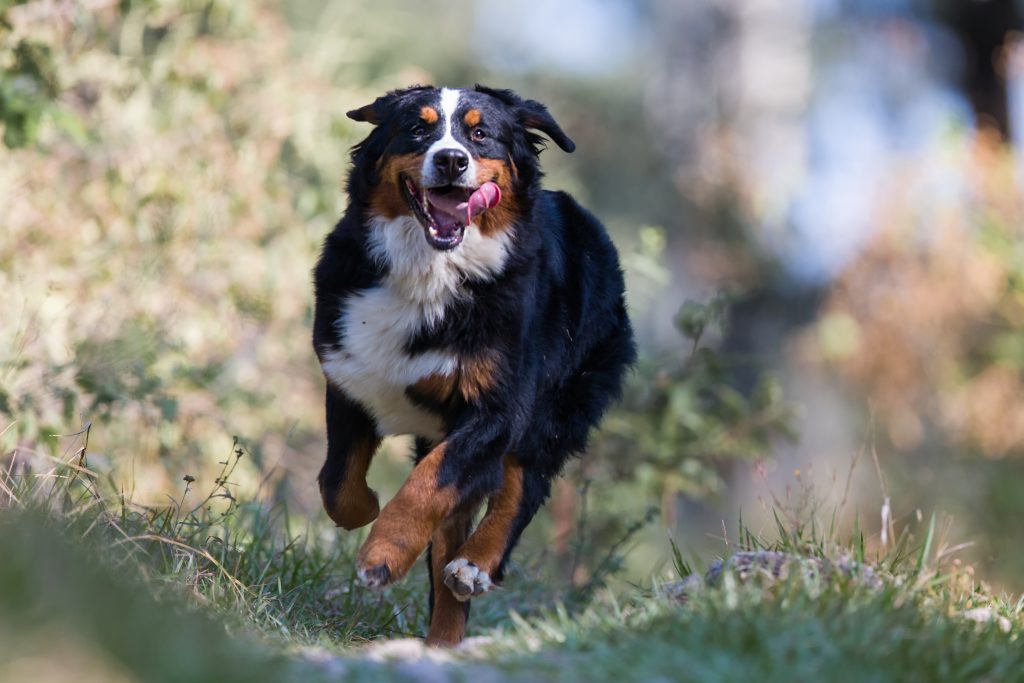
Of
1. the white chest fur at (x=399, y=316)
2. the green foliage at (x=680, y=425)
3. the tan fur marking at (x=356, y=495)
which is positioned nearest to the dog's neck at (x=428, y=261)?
the white chest fur at (x=399, y=316)

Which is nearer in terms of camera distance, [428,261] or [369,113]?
[428,261]

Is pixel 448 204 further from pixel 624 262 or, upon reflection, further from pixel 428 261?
pixel 624 262

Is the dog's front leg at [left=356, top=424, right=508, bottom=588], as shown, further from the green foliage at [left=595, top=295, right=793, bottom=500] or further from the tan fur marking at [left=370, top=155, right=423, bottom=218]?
the green foliage at [left=595, top=295, right=793, bottom=500]

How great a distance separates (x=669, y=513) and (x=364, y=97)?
11.1ft

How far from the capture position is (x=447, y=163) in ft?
15.5

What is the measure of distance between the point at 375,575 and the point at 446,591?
583 mm

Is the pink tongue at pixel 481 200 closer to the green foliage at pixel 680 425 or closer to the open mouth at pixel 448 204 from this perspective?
the open mouth at pixel 448 204

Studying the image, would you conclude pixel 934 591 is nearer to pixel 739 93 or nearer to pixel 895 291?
pixel 895 291

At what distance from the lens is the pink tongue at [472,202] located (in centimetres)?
483

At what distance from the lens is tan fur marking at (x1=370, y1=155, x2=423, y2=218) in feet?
15.9

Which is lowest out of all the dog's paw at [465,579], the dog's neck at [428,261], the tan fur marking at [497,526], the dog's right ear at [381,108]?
the dog's paw at [465,579]

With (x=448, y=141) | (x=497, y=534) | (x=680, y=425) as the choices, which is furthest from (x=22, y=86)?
(x=680, y=425)

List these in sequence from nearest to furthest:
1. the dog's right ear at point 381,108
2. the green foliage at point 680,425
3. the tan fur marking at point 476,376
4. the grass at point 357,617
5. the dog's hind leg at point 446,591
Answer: the grass at point 357,617 → the tan fur marking at point 476,376 → the dog's hind leg at point 446,591 → the dog's right ear at point 381,108 → the green foliage at point 680,425

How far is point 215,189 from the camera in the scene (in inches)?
317
